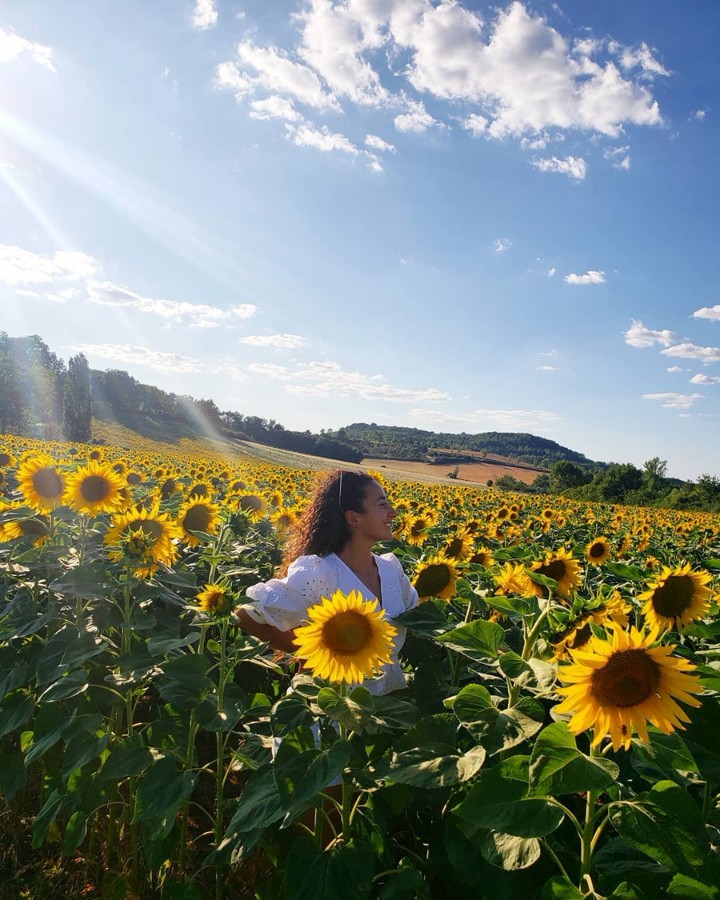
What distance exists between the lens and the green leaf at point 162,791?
2203 millimetres

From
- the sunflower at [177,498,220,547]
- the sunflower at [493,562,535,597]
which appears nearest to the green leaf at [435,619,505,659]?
the sunflower at [493,562,535,597]

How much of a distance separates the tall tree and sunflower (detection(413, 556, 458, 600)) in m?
58.3

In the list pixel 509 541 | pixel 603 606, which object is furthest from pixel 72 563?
pixel 509 541

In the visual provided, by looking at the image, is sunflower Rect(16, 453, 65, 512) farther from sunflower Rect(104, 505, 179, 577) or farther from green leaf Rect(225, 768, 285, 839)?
green leaf Rect(225, 768, 285, 839)

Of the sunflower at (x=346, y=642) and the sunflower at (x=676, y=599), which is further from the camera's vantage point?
the sunflower at (x=676, y=599)

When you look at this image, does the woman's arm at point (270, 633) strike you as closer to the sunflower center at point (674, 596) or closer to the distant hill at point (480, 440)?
the sunflower center at point (674, 596)

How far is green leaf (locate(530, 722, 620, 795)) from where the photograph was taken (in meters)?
1.36

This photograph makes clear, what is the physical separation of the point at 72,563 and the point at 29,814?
5.24 feet

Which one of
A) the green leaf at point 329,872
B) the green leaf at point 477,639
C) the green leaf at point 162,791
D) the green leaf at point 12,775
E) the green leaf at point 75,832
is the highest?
the green leaf at point 477,639

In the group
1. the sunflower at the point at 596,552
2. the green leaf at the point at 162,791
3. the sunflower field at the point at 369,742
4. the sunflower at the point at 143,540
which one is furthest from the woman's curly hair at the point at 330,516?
the sunflower at the point at 596,552

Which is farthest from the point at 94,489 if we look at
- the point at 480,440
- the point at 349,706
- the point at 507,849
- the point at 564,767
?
the point at 480,440

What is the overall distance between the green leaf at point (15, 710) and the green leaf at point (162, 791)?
980 millimetres

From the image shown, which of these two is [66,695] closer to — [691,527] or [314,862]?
[314,862]

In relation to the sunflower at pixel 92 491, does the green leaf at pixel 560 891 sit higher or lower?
lower
